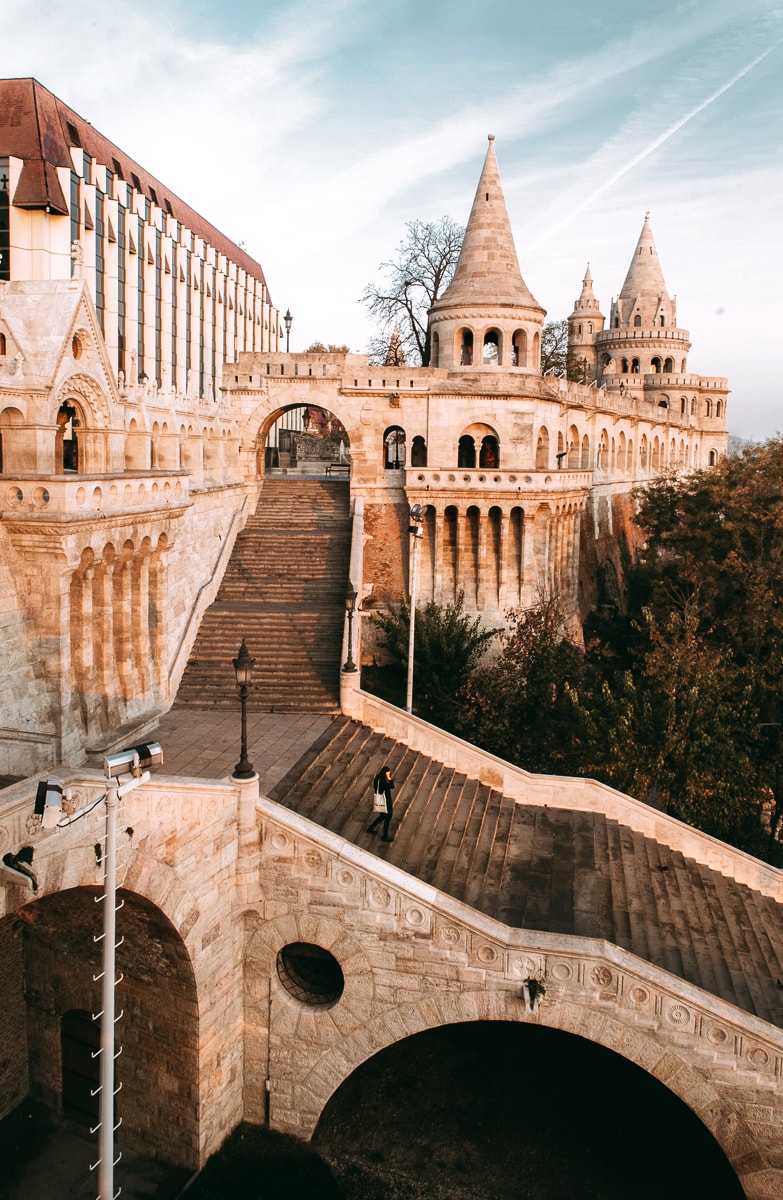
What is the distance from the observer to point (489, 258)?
29.2 meters

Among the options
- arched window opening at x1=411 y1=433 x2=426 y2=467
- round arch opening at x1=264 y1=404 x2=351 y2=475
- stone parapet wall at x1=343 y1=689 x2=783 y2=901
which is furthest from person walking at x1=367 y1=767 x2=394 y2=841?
round arch opening at x1=264 y1=404 x2=351 y2=475

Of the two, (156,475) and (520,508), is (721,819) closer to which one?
(520,508)

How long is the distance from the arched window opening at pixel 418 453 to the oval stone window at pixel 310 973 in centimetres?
1818

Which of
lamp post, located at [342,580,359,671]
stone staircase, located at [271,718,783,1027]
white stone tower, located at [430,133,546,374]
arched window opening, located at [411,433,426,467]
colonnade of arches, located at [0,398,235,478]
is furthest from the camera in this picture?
arched window opening, located at [411,433,426,467]

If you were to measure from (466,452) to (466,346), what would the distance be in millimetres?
3415

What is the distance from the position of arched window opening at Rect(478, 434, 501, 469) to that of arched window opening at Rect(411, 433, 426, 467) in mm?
1910

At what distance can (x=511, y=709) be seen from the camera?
23016 millimetres

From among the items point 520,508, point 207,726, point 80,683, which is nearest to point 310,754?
point 207,726

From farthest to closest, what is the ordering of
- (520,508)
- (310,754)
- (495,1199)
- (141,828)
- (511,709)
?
(520,508), (511,709), (310,754), (495,1199), (141,828)

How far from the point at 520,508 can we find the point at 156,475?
13.1m

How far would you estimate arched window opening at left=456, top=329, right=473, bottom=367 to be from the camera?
28.9 metres

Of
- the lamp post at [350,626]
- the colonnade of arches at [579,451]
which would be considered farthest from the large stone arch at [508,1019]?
the colonnade of arches at [579,451]

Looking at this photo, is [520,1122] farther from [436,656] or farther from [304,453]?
[304,453]

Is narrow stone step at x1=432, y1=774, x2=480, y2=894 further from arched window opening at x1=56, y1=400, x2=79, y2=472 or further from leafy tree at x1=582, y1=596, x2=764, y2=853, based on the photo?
arched window opening at x1=56, y1=400, x2=79, y2=472
